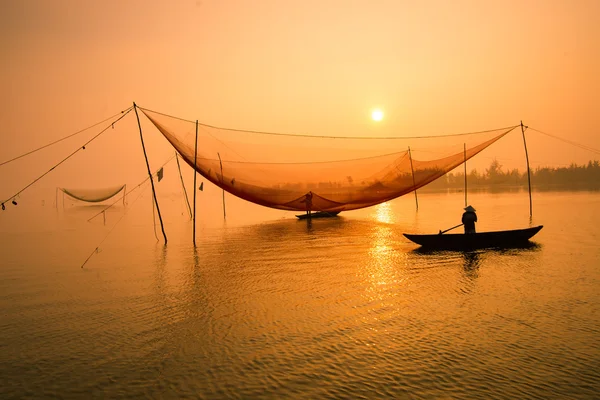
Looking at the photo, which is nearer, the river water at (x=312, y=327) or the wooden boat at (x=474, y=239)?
the river water at (x=312, y=327)

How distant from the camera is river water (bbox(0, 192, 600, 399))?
4.23 meters

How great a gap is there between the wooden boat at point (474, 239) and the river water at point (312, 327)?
2.06ft

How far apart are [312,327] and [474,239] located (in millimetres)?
7881

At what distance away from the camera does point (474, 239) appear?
1198 cm

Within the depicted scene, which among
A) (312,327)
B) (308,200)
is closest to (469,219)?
(312,327)

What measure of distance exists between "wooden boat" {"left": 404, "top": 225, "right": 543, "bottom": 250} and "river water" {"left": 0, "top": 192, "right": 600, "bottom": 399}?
63cm

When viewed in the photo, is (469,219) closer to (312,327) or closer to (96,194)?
(312,327)

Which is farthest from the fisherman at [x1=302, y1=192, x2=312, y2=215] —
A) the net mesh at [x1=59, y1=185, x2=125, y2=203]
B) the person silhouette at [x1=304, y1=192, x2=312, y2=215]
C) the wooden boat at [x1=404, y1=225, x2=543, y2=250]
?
the net mesh at [x1=59, y1=185, x2=125, y2=203]

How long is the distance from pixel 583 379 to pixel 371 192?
678 inches

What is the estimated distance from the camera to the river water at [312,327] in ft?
13.9

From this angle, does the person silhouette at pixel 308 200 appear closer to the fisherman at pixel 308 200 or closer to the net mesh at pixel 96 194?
the fisherman at pixel 308 200

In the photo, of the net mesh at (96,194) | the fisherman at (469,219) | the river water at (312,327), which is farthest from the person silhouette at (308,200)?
the net mesh at (96,194)

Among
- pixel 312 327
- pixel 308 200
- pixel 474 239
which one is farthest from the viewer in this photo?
pixel 308 200

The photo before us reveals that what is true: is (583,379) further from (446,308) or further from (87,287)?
(87,287)
